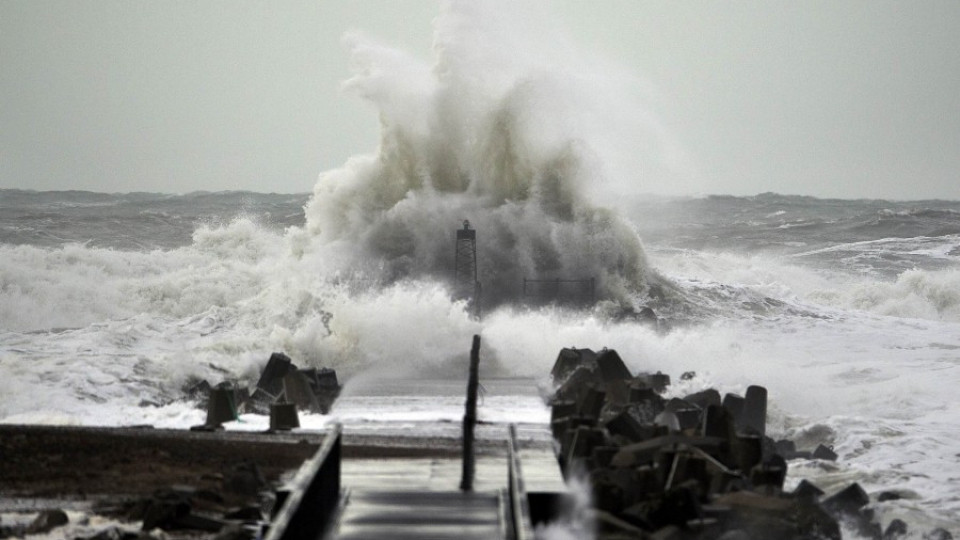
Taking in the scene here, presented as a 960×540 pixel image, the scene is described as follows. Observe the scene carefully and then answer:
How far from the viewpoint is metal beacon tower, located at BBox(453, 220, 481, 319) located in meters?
28.3

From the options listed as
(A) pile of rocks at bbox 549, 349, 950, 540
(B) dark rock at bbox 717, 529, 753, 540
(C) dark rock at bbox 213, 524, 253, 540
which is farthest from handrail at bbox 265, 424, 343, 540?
(B) dark rock at bbox 717, 529, 753, 540

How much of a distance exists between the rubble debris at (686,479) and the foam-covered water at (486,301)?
3.79ft

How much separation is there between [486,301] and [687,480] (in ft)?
58.3

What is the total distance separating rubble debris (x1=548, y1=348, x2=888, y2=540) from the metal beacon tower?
12491 millimetres

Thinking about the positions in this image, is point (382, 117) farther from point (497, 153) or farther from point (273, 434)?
point (273, 434)

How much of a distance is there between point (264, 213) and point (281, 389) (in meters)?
48.7

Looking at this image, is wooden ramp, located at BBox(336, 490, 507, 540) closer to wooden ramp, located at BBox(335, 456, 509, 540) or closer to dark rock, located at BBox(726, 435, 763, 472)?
wooden ramp, located at BBox(335, 456, 509, 540)

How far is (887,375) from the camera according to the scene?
81.6 ft

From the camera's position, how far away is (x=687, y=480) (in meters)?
11.5

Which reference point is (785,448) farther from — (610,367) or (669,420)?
(610,367)

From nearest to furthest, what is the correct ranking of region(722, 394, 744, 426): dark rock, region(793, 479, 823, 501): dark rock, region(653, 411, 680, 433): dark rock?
region(793, 479, 823, 501): dark rock < region(653, 411, 680, 433): dark rock < region(722, 394, 744, 426): dark rock

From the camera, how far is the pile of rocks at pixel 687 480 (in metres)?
10.8

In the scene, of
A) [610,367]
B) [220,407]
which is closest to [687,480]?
[220,407]

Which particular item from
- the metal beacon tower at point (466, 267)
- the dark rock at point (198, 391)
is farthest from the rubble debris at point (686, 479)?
the metal beacon tower at point (466, 267)
